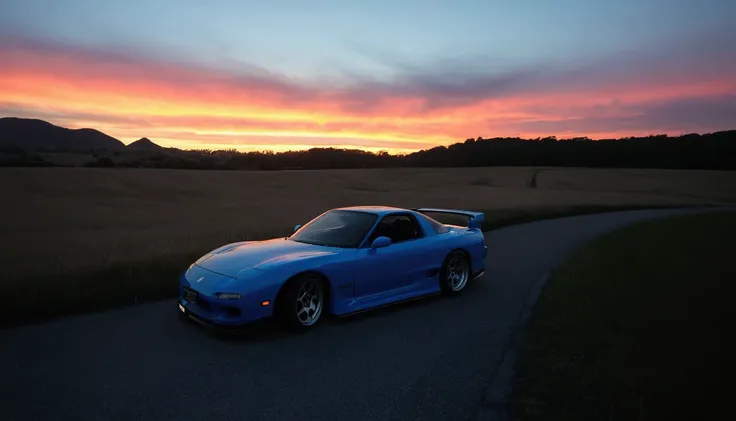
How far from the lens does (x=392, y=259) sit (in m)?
7.04

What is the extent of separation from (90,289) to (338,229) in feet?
12.1

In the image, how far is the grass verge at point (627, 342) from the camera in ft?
14.0

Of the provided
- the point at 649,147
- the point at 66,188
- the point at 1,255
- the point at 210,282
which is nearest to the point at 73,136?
the point at 66,188

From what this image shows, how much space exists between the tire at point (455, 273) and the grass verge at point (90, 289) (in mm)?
3964

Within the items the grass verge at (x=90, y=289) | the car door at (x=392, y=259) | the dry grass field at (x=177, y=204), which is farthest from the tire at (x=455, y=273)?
the dry grass field at (x=177, y=204)

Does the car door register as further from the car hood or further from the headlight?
the headlight

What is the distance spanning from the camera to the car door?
6668 millimetres

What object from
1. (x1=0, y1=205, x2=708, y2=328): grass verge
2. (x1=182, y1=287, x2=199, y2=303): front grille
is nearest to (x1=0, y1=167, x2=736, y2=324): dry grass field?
(x1=0, y1=205, x2=708, y2=328): grass verge

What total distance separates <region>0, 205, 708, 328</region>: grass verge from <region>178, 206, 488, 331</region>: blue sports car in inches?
59.9

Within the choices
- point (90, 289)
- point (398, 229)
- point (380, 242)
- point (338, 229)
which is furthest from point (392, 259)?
point (90, 289)

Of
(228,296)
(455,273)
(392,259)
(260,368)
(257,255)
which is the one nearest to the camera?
(260,368)

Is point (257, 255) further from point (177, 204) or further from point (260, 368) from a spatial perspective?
point (177, 204)

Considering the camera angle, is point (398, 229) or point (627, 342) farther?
point (398, 229)

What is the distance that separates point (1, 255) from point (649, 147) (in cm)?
8532
